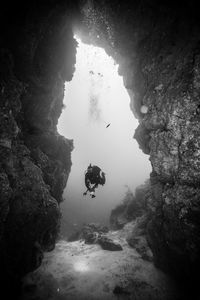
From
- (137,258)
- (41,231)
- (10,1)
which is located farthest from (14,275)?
(10,1)

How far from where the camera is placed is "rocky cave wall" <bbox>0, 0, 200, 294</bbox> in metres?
9.76

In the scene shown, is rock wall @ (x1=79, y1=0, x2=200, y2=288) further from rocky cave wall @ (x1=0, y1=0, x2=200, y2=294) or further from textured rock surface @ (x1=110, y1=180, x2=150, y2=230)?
textured rock surface @ (x1=110, y1=180, x2=150, y2=230)

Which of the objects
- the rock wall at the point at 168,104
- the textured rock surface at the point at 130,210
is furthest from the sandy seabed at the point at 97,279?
the textured rock surface at the point at 130,210

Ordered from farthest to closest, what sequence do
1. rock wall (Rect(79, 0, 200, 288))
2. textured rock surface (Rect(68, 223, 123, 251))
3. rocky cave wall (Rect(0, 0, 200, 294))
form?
textured rock surface (Rect(68, 223, 123, 251))
rocky cave wall (Rect(0, 0, 200, 294))
rock wall (Rect(79, 0, 200, 288))

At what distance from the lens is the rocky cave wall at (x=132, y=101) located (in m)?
9.76

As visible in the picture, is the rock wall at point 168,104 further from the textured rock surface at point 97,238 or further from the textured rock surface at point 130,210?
the textured rock surface at point 130,210

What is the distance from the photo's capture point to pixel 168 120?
10.5 metres

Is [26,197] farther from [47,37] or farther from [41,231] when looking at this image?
[47,37]

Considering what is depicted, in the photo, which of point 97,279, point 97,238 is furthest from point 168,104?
point 97,238

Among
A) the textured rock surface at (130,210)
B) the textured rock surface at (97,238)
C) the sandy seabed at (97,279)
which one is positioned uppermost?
the textured rock surface at (130,210)

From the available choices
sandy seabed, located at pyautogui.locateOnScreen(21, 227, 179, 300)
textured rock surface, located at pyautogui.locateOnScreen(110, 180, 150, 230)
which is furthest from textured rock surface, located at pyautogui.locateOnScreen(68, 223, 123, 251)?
textured rock surface, located at pyautogui.locateOnScreen(110, 180, 150, 230)

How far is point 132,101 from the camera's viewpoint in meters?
15.5

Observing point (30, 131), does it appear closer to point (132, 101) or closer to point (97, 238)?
point (132, 101)

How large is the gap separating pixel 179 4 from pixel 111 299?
15.8m
